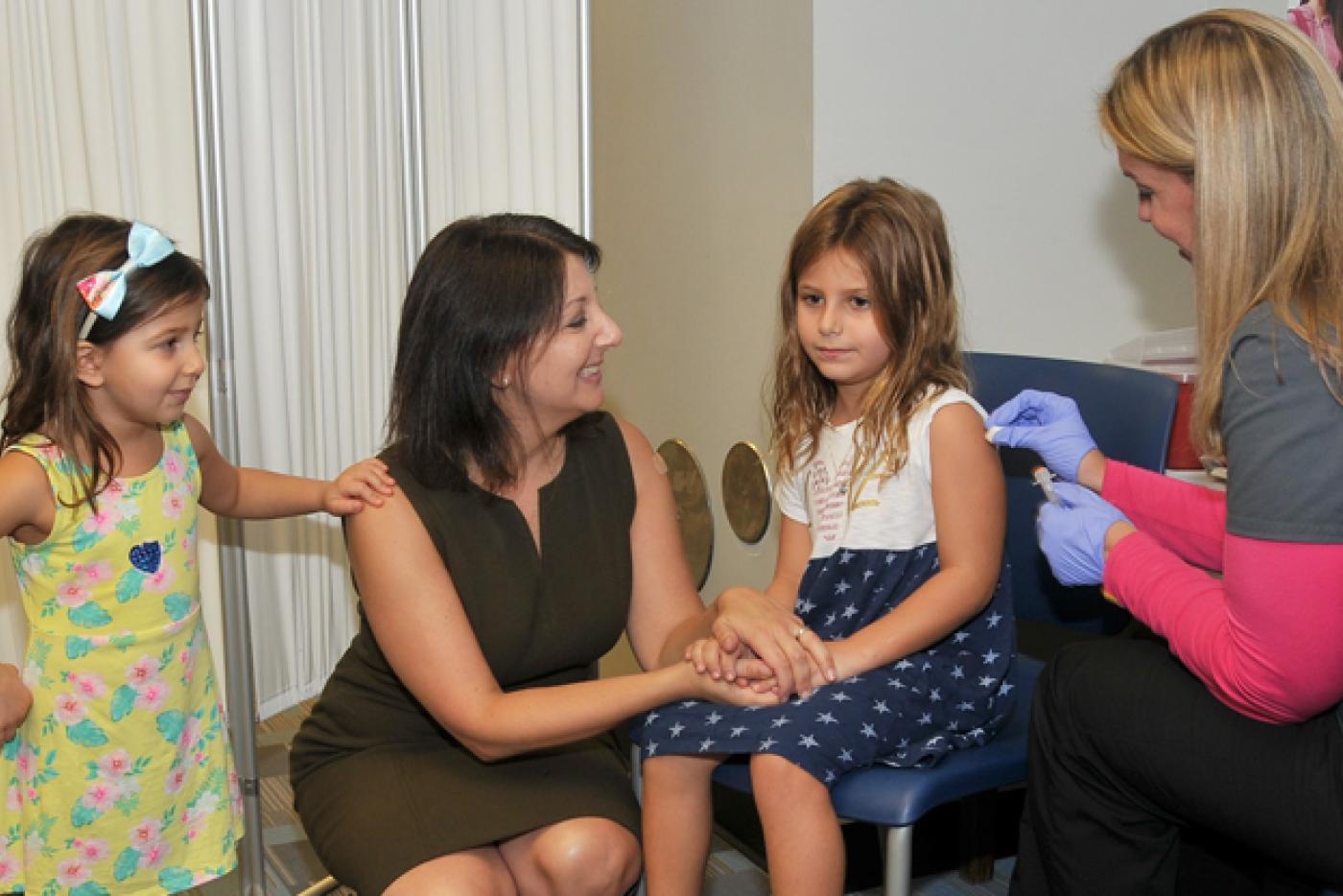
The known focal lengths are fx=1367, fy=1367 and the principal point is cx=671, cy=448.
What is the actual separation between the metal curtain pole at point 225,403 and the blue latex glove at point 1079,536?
1.24m

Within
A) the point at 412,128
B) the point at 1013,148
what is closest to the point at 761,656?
the point at 412,128

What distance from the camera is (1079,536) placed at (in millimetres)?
1641

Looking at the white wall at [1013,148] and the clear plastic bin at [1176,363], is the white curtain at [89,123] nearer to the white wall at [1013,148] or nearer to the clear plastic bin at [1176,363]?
the white wall at [1013,148]

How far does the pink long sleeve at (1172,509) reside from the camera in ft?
5.76

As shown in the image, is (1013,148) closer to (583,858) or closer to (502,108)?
(502,108)

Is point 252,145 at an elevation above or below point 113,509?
above

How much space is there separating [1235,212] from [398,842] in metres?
1.17

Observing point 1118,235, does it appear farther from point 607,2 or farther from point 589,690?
point 589,690

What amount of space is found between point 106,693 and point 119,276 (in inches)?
22.2

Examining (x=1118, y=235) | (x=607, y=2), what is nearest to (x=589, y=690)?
(x=1118, y=235)

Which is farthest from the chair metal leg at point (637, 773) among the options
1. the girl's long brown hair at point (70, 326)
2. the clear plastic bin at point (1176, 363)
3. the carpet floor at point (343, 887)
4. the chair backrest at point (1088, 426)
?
the clear plastic bin at point (1176, 363)

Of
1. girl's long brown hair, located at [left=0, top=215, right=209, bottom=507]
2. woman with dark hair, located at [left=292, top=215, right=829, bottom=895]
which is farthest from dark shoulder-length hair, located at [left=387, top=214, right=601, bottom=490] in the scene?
girl's long brown hair, located at [left=0, top=215, right=209, bottom=507]

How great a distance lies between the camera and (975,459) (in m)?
1.82

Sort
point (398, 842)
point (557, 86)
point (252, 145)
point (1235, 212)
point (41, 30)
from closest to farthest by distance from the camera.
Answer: point (1235, 212) → point (398, 842) → point (41, 30) → point (252, 145) → point (557, 86)
